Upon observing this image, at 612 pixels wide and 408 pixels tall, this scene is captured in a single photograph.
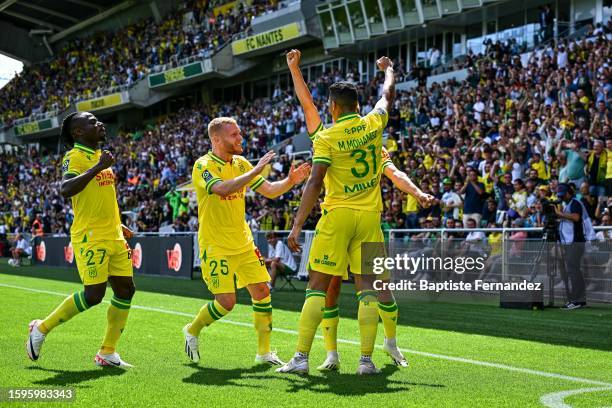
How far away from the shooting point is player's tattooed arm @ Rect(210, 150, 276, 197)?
677cm

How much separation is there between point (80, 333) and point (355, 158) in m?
4.83

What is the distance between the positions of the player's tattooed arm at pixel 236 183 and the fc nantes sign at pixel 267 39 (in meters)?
33.8

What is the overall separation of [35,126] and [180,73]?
773 inches

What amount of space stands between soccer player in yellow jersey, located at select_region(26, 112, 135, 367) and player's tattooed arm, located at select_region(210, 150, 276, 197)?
1063mm

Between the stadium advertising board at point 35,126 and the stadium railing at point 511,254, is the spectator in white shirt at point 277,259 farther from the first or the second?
the stadium advertising board at point 35,126

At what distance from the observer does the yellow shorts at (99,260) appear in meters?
7.20

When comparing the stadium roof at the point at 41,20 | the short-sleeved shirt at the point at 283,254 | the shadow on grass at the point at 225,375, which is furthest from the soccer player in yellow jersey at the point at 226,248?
the stadium roof at the point at 41,20

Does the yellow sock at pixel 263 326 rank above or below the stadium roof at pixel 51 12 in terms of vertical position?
below

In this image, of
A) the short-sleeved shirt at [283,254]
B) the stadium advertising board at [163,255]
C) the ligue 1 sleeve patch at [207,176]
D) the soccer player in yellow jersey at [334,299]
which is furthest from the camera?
the stadium advertising board at [163,255]

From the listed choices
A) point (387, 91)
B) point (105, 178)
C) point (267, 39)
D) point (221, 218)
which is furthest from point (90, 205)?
point (267, 39)

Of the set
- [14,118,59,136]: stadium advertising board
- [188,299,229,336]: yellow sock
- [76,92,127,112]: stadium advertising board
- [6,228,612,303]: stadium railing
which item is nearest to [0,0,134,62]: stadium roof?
[76,92,127,112]: stadium advertising board

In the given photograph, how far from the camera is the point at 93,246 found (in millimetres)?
7230

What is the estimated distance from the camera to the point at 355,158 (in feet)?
21.8

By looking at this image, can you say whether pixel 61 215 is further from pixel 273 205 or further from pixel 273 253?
Answer: pixel 273 253
